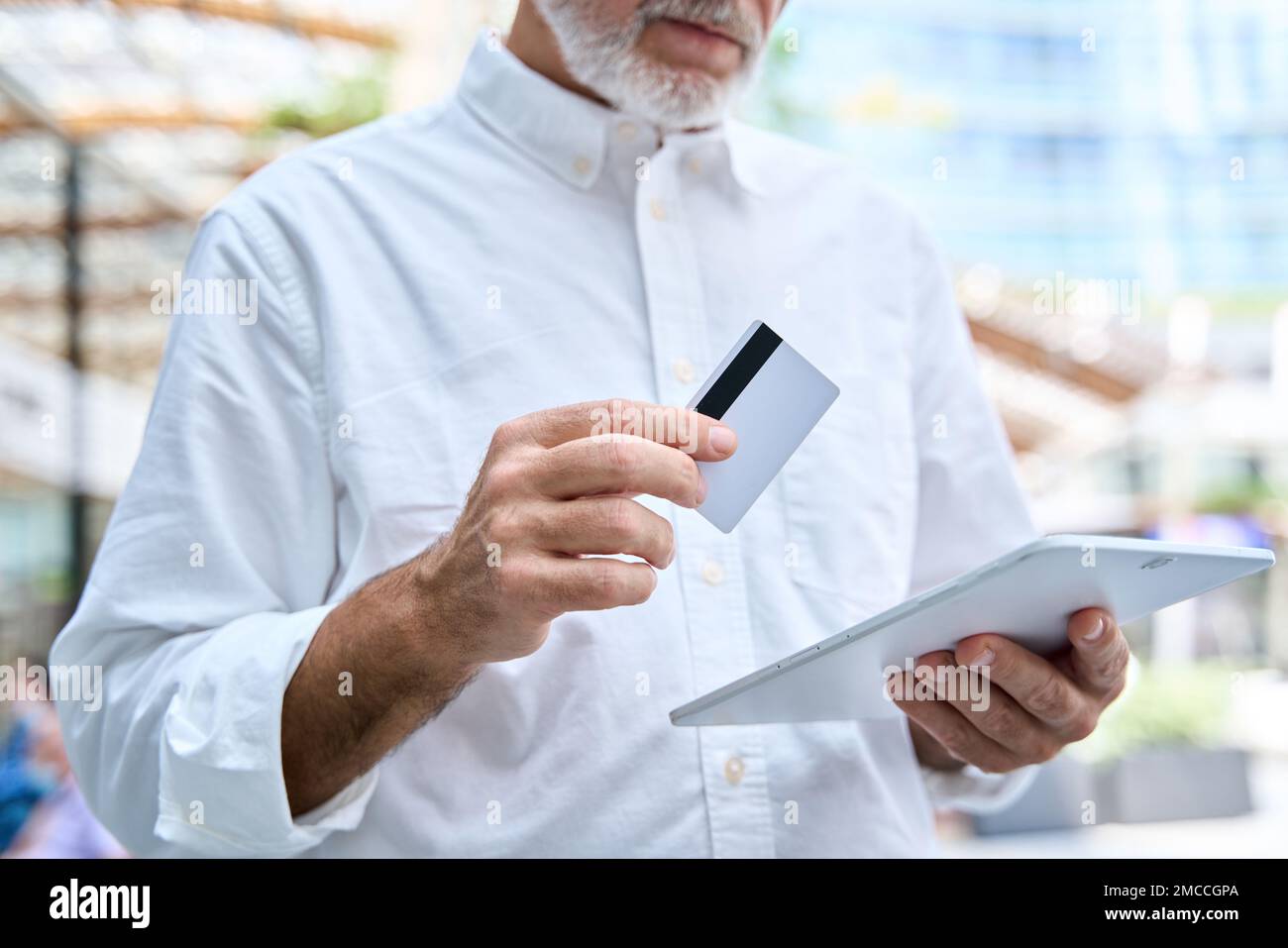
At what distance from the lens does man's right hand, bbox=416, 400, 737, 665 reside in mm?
638

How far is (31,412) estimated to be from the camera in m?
3.39

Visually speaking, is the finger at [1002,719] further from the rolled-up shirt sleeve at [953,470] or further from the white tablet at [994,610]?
the rolled-up shirt sleeve at [953,470]

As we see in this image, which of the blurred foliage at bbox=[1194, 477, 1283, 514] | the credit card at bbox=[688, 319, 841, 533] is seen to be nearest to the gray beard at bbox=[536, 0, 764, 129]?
the credit card at bbox=[688, 319, 841, 533]

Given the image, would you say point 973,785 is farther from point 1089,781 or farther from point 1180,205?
point 1180,205

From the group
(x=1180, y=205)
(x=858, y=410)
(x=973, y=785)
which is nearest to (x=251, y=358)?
(x=858, y=410)

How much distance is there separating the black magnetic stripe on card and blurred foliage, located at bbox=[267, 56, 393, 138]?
12.1 feet

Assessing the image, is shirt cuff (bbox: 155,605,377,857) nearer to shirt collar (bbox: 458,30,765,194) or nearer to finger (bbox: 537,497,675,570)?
finger (bbox: 537,497,675,570)

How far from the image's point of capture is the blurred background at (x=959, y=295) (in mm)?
3285

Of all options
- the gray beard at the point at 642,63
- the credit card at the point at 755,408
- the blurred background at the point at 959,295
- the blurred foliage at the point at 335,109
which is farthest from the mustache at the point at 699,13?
the blurred foliage at the point at 335,109

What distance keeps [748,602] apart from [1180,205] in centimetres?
1496

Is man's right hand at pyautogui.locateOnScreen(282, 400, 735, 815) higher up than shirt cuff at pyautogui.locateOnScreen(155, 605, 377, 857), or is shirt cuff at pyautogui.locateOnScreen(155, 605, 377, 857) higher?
man's right hand at pyautogui.locateOnScreen(282, 400, 735, 815)

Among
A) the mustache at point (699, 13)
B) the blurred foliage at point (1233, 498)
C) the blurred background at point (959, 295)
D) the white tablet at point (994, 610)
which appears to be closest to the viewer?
the white tablet at point (994, 610)

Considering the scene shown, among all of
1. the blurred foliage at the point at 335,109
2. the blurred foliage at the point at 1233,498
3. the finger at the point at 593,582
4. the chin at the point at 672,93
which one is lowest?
the finger at the point at 593,582

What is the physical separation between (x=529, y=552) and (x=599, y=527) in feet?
0.16
